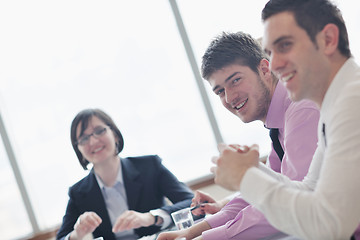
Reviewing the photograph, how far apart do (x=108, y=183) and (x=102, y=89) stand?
1.63 meters

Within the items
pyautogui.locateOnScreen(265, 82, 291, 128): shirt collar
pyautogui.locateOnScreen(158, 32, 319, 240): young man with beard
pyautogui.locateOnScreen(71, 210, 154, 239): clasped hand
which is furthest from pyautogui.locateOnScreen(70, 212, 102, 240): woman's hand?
pyautogui.locateOnScreen(265, 82, 291, 128): shirt collar

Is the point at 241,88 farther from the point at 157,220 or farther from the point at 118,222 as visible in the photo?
the point at 157,220

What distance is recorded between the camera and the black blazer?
2.96 meters

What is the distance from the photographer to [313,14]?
1.08 meters

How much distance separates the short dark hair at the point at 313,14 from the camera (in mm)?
1069

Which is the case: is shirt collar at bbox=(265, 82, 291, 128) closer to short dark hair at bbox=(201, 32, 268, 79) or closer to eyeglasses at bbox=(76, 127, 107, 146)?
short dark hair at bbox=(201, 32, 268, 79)

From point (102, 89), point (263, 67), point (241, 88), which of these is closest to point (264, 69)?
point (263, 67)

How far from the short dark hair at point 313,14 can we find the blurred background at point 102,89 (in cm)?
334

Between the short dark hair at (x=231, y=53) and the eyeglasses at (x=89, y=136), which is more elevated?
the short dark hair at (x=231, y=53)

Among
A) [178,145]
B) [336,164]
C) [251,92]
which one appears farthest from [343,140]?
[178,145]

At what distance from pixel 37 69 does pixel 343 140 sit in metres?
4.14

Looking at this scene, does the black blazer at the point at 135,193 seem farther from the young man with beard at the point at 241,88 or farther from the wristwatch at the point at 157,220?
the young man with beard at the point at 241,88

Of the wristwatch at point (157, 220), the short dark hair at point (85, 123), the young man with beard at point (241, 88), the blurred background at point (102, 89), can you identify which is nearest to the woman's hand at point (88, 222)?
the wristwatch at point (157, 220)

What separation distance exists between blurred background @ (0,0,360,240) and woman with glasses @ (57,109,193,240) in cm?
130
